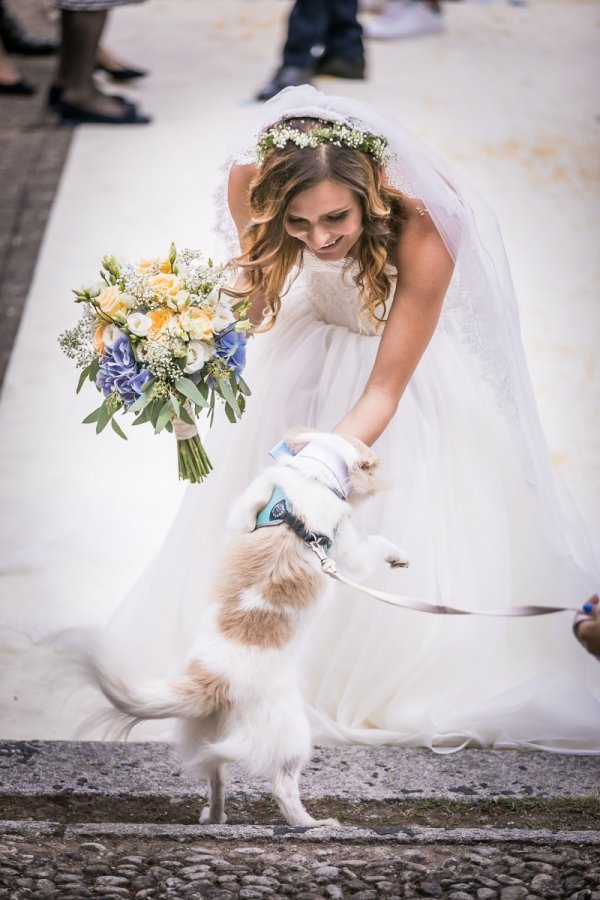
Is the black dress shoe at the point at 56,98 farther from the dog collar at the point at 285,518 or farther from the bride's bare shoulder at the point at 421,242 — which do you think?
the dog collar at the point at 285,518

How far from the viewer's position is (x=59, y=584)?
3.89m

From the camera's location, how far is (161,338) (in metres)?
2.51

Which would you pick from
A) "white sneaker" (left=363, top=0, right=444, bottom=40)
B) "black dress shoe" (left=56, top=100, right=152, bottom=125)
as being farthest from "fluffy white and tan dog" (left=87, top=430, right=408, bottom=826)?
"white sneaker" (left=363, top=0, right=444, bottom=40)

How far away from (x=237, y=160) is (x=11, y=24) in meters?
5.79

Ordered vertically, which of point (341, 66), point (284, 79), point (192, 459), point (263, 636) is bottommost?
point (263, 636)

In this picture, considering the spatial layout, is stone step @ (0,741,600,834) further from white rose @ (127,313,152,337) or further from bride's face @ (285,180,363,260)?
bride's face @ (285,180,363,260)

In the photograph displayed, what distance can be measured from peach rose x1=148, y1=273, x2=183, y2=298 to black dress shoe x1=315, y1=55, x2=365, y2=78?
17.7ft

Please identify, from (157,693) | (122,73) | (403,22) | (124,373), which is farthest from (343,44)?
(157,693)

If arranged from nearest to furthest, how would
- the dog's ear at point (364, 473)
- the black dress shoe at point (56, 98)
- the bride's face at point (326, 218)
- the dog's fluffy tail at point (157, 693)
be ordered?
the dog's fluffy tail at point (157, 693), the dog's ear at point (364, 473), the bride's face at point (326, 218), the black dress shoe at point (56, 98)

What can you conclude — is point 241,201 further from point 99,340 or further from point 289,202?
point 99,340

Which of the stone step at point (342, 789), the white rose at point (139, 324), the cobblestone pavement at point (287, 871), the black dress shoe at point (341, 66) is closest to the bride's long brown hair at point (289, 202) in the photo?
the white rose at point (139, 324)

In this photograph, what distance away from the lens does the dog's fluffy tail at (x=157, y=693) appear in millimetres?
2361

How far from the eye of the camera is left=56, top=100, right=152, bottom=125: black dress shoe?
702cm

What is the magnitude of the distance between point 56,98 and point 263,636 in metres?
5.47
